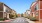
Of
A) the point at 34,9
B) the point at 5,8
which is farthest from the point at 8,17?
the point at 34,9

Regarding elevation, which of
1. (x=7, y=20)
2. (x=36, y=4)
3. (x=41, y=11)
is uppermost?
(x=36, y=4)

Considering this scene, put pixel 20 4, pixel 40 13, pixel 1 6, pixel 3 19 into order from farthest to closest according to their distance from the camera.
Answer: pixel 40 13 → pixel 1 6 → pixel 3 19 → pixel 20 4

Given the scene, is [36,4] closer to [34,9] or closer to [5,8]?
[34,9]

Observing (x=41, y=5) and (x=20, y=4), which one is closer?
(x=20, y=4)

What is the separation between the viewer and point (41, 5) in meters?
7.55

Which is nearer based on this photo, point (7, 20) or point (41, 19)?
point (7, 20)

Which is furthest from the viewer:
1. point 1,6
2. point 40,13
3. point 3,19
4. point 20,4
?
point 40,13

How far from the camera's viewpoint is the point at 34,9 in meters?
7.75

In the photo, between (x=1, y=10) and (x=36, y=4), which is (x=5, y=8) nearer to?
(x=1, y=10)

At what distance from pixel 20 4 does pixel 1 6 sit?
177 centimetres

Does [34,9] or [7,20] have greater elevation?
[34,9]

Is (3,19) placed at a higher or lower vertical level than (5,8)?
lower

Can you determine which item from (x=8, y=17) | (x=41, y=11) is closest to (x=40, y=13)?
(x=41, y=11)

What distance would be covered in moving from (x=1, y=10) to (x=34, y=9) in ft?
7.29
